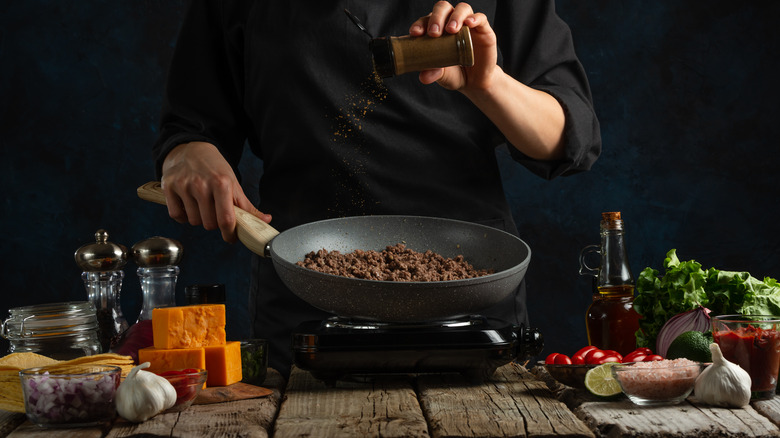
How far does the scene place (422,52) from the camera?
1.23 m

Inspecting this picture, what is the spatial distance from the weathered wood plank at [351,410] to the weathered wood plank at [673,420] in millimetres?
220

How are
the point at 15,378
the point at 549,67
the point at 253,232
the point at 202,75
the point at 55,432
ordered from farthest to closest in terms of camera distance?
the point at 202,75 → the point at 549,67 → the point at 253,232 → the point at 15,378 → the point at 55,432

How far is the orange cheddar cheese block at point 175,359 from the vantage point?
1136 mm

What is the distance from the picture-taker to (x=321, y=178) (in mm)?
1740

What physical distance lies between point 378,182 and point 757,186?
2118mm

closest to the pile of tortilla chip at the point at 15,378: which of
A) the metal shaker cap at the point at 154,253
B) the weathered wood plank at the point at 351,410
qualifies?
the weathered wood plank at the point at 351,410

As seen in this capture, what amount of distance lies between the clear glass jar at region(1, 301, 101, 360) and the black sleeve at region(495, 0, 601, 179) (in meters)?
0.92

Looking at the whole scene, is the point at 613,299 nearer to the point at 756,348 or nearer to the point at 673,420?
the point at 756,348

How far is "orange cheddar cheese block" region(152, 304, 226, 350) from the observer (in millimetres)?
1140

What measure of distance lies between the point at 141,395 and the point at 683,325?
2.82 ft

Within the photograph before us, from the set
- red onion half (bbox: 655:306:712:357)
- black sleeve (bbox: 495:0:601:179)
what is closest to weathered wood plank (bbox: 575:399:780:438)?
red onion half (bbox: 655:306:712:357)

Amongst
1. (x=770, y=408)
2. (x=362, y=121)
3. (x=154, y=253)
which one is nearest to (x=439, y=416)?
(x=770, y=408)

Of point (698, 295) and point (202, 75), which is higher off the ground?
point (202, 75)

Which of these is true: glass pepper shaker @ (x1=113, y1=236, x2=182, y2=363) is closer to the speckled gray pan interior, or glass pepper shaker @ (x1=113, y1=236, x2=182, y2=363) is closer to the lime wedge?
the speckled gray pan interior
